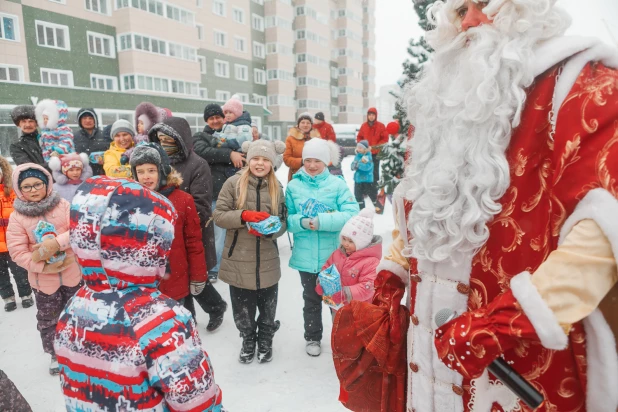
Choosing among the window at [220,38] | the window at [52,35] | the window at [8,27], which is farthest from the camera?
the window at [220,38]

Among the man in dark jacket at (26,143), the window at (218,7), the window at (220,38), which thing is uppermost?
the window at (218,7)

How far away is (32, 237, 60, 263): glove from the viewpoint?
11.8ft

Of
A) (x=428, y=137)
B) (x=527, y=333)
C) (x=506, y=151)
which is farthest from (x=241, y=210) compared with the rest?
(x=527, y=333)

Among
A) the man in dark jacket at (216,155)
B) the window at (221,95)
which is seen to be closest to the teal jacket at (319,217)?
the man in dark jacket at (216,155)

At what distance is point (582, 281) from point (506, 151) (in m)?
0.47

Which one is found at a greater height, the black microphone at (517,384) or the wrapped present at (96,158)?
the wrapped present at (96,158)

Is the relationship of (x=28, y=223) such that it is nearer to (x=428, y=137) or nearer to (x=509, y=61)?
(x=428, y=137)

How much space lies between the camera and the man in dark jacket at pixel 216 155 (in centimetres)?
542

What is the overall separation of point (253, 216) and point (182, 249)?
67 centimetres

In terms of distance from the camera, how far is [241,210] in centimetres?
362

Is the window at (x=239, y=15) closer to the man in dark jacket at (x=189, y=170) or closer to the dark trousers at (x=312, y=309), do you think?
the man in dark jacket at (x=189, y=170)

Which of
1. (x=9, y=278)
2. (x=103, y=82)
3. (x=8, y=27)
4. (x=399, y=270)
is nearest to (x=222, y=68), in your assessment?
(x=103, y=82)

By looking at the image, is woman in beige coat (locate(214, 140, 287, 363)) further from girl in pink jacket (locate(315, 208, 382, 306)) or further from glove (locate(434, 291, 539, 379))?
glove (locate(434, 291, 539, 379))

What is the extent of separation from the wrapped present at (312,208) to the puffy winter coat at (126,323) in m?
2.19
